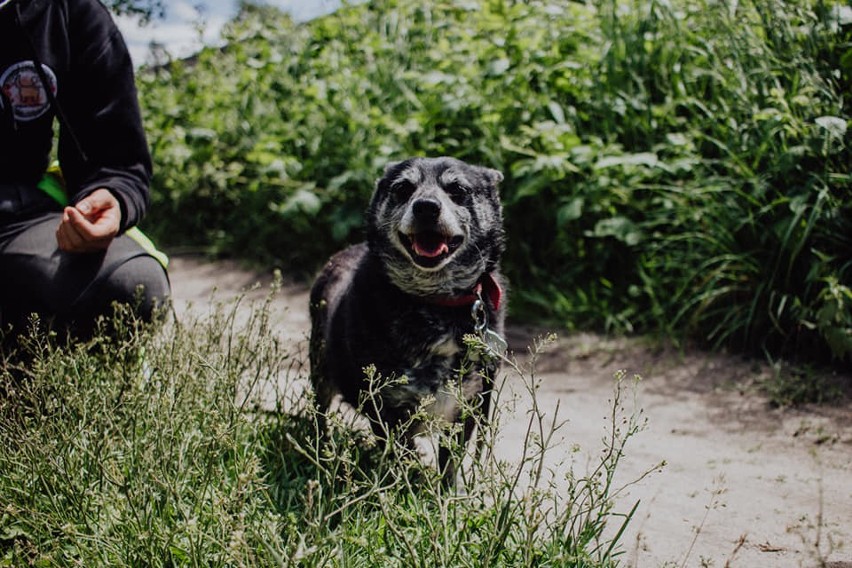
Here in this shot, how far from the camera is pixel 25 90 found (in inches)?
106

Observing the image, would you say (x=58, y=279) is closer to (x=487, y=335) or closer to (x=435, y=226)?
(x=435, y=226)

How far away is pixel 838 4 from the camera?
3.88 metres

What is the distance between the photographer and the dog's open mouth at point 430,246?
2600 mm

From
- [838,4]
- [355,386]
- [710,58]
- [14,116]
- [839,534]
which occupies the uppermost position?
[838,4]

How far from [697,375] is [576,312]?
88 centimetres

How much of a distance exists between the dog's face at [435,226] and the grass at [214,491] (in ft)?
1.80

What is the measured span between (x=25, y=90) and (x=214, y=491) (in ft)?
5.34

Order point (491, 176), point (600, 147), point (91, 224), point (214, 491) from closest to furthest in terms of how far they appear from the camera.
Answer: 1. point (214, 491)
2. point (91, 224)
3. point (491, 176)
4. point (600, 147)

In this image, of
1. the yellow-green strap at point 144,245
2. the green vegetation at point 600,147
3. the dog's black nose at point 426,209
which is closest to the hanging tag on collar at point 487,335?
the dog's black nose at point 426,209

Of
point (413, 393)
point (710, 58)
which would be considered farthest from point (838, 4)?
point (413, 393)

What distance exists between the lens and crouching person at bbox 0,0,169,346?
8.61ft

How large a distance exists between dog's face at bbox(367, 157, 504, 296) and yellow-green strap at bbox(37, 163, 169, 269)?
82cm

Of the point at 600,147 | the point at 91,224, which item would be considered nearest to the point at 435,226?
the point at 91,224

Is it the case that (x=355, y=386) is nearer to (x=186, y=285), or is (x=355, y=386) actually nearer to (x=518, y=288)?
(x=518, y=288)
